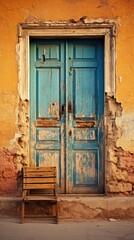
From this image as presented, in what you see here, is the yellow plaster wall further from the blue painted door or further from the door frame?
the blue painted door

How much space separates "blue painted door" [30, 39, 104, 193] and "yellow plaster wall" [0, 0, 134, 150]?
331mm

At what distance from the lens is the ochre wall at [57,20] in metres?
6.59

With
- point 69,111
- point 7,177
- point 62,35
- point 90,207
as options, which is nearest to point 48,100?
point 69,111

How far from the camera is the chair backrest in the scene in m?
6.40

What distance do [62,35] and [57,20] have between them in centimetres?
22

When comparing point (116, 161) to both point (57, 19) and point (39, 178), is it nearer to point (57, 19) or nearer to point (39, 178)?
point (39, 178)

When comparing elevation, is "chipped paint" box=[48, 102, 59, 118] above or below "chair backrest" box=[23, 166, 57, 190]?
above

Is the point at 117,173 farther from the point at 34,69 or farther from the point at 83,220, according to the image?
the point at 34,69

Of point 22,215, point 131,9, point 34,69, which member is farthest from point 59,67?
point 22,215

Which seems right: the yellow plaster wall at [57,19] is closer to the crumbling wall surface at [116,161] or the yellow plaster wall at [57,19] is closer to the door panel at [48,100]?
the crumbling wall surface at [116,161]

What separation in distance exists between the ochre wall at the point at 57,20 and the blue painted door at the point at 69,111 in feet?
1.07

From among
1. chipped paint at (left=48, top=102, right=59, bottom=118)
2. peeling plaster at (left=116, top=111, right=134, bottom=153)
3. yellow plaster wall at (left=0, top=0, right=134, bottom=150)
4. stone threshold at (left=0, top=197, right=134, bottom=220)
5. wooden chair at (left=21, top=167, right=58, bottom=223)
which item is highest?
yellow plaster wall at (left=0, top=0, right=134, bottom=150)

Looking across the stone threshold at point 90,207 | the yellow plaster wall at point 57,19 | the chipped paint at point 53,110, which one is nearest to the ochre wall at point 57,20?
the yellow plaster wall at point 57,19

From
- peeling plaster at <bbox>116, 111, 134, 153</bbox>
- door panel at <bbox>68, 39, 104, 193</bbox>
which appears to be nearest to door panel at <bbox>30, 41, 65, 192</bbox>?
door panel at <bbox>68, 39, 104, 193</bbox>
